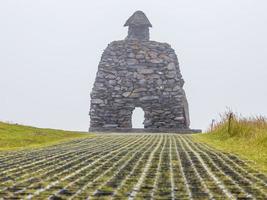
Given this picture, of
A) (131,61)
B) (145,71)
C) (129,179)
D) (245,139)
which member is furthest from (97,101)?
(129,179)

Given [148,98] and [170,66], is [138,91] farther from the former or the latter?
[170,66]

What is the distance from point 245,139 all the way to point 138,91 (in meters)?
18.4

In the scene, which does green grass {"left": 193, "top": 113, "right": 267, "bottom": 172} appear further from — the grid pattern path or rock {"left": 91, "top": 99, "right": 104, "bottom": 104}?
rock {"left": 91, "top": 99, "right": 104, "bottom": 104}

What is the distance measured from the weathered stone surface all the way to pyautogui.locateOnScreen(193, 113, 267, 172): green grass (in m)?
12.1

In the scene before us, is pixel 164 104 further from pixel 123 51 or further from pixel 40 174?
pixel 40 174

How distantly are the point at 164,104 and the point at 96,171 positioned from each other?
23941mm

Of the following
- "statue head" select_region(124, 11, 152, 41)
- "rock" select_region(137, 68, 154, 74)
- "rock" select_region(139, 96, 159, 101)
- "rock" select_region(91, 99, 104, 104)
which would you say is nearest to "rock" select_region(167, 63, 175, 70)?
"rock" select_region(137, 68, 154, 74)

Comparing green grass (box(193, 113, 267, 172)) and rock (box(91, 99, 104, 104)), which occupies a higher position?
rock (box(91, 99, 104, 104))

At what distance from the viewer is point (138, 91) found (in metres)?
29.7

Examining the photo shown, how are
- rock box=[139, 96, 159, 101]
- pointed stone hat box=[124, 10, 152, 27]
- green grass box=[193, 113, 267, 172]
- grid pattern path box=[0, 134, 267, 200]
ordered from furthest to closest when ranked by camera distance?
pointed stone hat box=[124, 10, 152, 27] → rock box=[139, 96, 159, 101] → green grass box=[193, 113, 267, 172] → grid pattern path box=[0, 134, 267, 200]

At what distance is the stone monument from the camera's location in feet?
96.2

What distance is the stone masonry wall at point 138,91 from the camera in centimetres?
2933

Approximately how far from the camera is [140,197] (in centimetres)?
400

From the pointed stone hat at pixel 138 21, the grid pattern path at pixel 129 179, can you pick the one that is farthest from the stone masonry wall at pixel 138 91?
the grid pattern path at pixel 129 179
